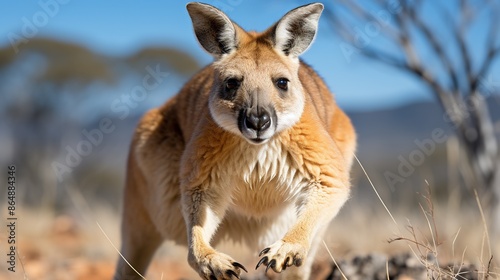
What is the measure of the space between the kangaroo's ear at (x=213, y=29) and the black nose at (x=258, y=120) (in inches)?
29.5

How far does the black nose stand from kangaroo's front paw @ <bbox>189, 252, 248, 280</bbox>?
0.78 meters

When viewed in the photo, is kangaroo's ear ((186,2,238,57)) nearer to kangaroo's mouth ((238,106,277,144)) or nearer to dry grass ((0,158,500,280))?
kangaroo's mouth ((238,106,277,144))

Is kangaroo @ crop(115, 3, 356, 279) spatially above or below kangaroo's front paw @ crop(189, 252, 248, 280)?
above

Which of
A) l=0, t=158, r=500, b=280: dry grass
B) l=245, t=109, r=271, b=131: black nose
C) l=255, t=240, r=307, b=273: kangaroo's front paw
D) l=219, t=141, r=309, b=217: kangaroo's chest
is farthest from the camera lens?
l=0, t=158, r=500, b=280: dry grass

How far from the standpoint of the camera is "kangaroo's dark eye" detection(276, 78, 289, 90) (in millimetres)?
4855

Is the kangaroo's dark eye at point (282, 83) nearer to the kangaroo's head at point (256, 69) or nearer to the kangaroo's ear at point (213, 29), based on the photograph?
the kangaroo's head at point (256, 69)

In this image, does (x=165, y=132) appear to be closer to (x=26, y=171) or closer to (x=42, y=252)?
(x=42, y=252)

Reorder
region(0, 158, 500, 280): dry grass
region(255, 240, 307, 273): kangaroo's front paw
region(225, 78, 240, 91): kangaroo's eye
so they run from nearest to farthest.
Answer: region(255, 240, 307, 273): kangaroo's front paw < region(225, 78, 240, 91): kangaroo's eye < region(0, 158, 500, 280): dry grass

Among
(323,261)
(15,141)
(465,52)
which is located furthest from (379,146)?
(323,261)

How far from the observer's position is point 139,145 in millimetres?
6219

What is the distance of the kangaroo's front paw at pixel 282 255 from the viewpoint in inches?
167

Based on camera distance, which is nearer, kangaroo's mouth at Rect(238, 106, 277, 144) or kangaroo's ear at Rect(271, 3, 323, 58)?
kangaroo's mouth at Rect(238, 106, 277, 144)

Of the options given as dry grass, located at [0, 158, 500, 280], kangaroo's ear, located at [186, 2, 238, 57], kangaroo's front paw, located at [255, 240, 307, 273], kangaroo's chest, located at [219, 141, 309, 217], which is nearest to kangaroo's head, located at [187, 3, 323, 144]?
kangaroo's ear, located at [186, 2, 238, 57]

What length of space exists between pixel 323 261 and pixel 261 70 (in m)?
3.11
